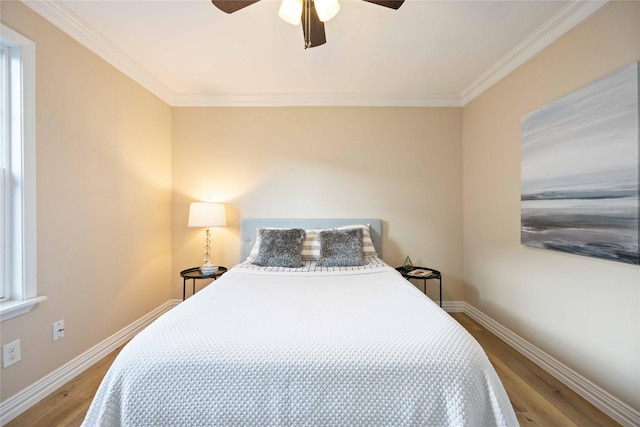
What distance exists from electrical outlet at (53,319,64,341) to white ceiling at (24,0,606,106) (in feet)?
6.43

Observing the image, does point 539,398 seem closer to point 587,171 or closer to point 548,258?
point 548,258

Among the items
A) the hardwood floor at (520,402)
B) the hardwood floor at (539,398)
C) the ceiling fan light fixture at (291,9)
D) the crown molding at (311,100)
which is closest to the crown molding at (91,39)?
the crown molding at (311,100)

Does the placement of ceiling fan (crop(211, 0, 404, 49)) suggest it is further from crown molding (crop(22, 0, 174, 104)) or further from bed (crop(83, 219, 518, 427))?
bed (crop(83, 219, 518, 427))

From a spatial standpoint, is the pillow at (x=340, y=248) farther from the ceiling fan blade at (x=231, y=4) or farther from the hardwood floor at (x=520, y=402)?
the ceiling fan blade at (x=231, y=4)

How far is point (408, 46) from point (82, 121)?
2.51 metres

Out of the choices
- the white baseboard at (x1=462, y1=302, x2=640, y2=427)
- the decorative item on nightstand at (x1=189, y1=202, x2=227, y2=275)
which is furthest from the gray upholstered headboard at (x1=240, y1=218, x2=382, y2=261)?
the white baseboard at (x1=462, y1=302, x2=640, y2=427)

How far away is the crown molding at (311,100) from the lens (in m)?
3.02

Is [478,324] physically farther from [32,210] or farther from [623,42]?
[32,210]

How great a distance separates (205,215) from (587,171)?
118 inches

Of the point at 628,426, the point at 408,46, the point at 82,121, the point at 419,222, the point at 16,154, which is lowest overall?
the point at 628,426

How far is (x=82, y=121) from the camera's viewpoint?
196cm

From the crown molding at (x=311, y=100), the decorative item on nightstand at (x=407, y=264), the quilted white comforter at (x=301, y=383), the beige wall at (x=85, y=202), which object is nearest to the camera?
the quilted white comforter at (x=301, y=383)

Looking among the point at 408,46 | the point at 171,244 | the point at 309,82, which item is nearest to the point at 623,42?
the point at 408,46

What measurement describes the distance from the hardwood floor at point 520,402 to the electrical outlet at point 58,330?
0.33 metres
